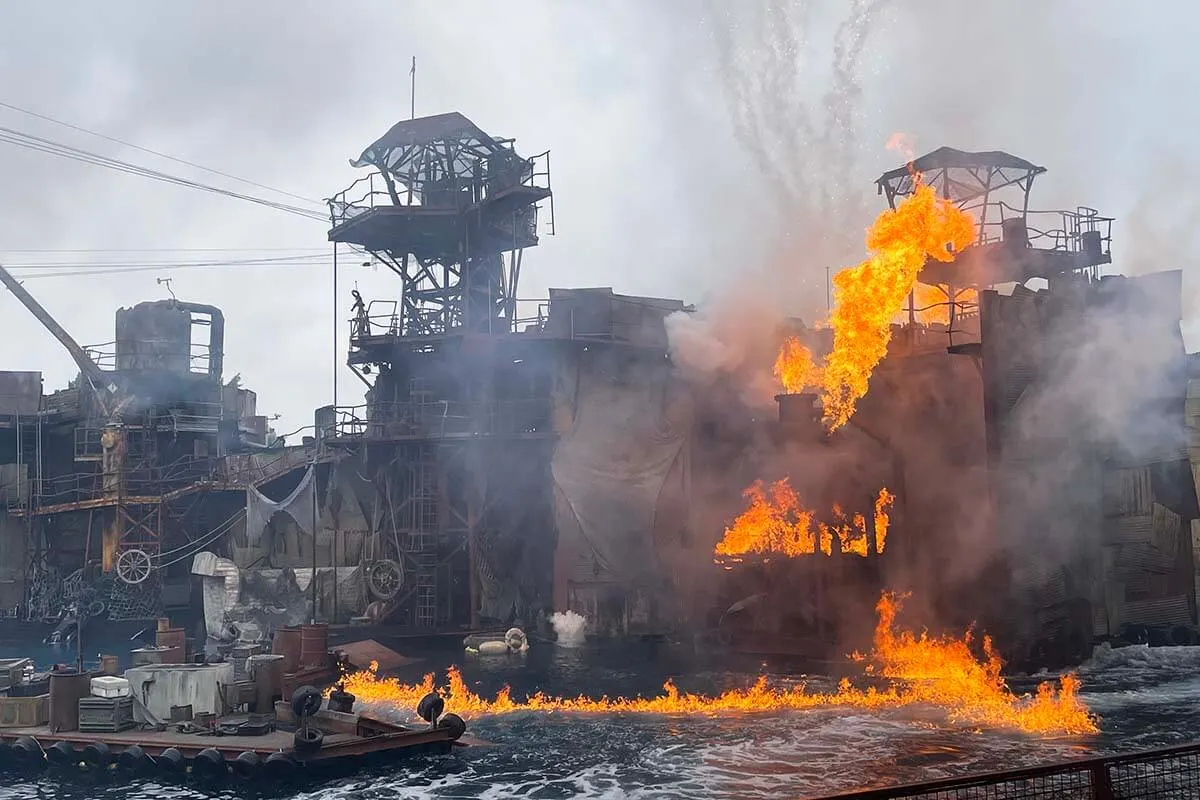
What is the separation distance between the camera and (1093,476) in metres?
31.1

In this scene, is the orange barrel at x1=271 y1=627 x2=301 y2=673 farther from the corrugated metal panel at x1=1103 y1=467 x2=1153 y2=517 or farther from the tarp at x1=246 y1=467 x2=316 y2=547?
the corrugated metal panel at x1=1103 y1=467 x2=1153 y2=517

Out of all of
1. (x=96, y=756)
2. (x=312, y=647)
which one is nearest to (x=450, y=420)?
(x=312, y=647)

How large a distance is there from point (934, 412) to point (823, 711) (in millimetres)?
10597

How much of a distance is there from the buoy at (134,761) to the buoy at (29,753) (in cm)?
221

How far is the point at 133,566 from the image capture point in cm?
4466

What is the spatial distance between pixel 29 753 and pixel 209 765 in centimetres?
495

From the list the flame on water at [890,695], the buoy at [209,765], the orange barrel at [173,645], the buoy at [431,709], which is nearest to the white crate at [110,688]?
the orange barrel at [173,645]

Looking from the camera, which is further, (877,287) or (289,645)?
(877,287)

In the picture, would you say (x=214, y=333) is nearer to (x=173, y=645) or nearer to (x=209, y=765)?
(x=173, y=645)

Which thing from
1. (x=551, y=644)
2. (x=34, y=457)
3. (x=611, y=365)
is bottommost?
(x=551, y=644)

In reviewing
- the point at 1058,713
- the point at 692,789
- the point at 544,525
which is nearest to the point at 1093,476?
the point at 1058,713

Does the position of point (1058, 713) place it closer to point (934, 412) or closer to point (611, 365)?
point (934, 412)

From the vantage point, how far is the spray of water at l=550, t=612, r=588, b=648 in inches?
1528

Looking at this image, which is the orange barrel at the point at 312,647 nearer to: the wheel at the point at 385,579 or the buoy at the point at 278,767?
the buoy at the point at 278,767
